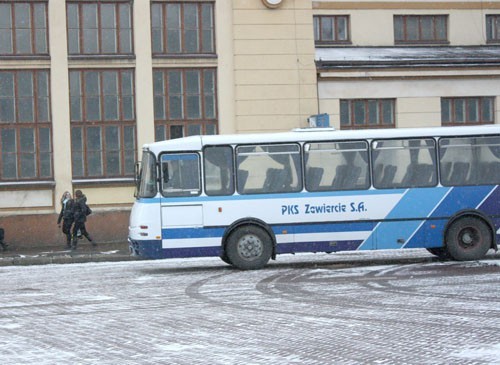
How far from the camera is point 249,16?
32750 millimetres

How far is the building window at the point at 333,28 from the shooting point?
38.7m

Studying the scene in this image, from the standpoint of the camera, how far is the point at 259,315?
14070 mm

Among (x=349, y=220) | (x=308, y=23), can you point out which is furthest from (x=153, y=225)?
(x=308, y=23)

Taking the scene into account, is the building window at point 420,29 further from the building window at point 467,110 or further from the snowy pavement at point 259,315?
the snowy pavement at point 259,315

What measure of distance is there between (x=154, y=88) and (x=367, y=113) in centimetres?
659

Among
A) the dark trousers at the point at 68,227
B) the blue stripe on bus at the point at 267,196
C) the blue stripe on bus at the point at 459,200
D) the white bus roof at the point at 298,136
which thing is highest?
the white bus roof at the point at 298,136

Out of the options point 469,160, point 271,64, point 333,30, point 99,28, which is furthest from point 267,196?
point 333,30

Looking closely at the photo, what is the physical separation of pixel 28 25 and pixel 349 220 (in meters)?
13.3

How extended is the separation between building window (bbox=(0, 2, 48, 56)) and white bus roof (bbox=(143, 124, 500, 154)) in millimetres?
10274

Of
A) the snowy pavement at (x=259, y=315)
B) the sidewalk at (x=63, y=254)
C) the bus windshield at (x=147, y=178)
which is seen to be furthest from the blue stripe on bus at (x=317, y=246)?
the sidewalk at (x=63, y=254)

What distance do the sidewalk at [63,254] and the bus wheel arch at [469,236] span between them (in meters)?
8.44

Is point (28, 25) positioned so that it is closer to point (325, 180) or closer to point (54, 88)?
point (54, 88)

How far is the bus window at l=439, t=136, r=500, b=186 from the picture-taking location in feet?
74.3

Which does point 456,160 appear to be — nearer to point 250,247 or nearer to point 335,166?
point 335,166
